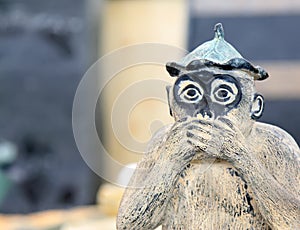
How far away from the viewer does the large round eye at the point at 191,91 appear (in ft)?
3.19

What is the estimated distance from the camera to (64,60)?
107 inches

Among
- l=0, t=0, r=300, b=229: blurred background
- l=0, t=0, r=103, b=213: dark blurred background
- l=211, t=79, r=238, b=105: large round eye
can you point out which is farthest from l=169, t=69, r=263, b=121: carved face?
l=0, t=0, r=103, b=213: dark blurred background

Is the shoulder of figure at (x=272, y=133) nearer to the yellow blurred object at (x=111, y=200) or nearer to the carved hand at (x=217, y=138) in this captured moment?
the carved hand at (x=217, y=138)

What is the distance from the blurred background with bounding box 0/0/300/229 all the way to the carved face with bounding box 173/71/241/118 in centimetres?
162

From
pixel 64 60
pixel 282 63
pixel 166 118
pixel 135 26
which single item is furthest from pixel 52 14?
pixel 282 63

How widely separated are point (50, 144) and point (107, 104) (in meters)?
0.33

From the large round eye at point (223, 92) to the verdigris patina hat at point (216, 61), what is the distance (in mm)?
24

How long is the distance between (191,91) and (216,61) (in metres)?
0.06

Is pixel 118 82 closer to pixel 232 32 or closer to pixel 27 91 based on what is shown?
pixel 27 91

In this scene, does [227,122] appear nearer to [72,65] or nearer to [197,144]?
[197,144]

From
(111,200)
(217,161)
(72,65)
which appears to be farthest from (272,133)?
(72,65)

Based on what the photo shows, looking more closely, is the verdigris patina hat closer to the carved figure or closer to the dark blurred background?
the carved figure

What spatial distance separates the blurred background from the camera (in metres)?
2.58

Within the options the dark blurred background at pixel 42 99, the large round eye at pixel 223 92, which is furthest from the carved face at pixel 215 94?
the dark blurred background at pixel 42 99
